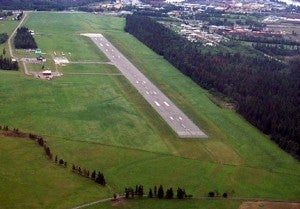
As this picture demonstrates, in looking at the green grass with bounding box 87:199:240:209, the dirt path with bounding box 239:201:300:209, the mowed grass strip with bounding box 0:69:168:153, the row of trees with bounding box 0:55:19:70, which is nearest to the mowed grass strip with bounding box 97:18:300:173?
the mowed grass strip with bounding box 0:69:168:153

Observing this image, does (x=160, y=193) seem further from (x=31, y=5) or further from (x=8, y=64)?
(x=31, y=5)

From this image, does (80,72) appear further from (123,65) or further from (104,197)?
(104,197)

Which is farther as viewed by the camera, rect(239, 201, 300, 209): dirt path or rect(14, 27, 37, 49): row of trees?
rect(14, 27, 37, 49): row of trees

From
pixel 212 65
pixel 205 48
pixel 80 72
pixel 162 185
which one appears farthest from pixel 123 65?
pixel 162 185

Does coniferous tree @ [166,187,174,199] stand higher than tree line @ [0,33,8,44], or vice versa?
tree line @ [0,33,8,44]

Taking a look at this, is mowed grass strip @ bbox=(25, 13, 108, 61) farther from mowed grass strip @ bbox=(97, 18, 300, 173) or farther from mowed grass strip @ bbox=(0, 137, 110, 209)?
mowed grass strip @ bbox=(0, 137, 110, 209)
